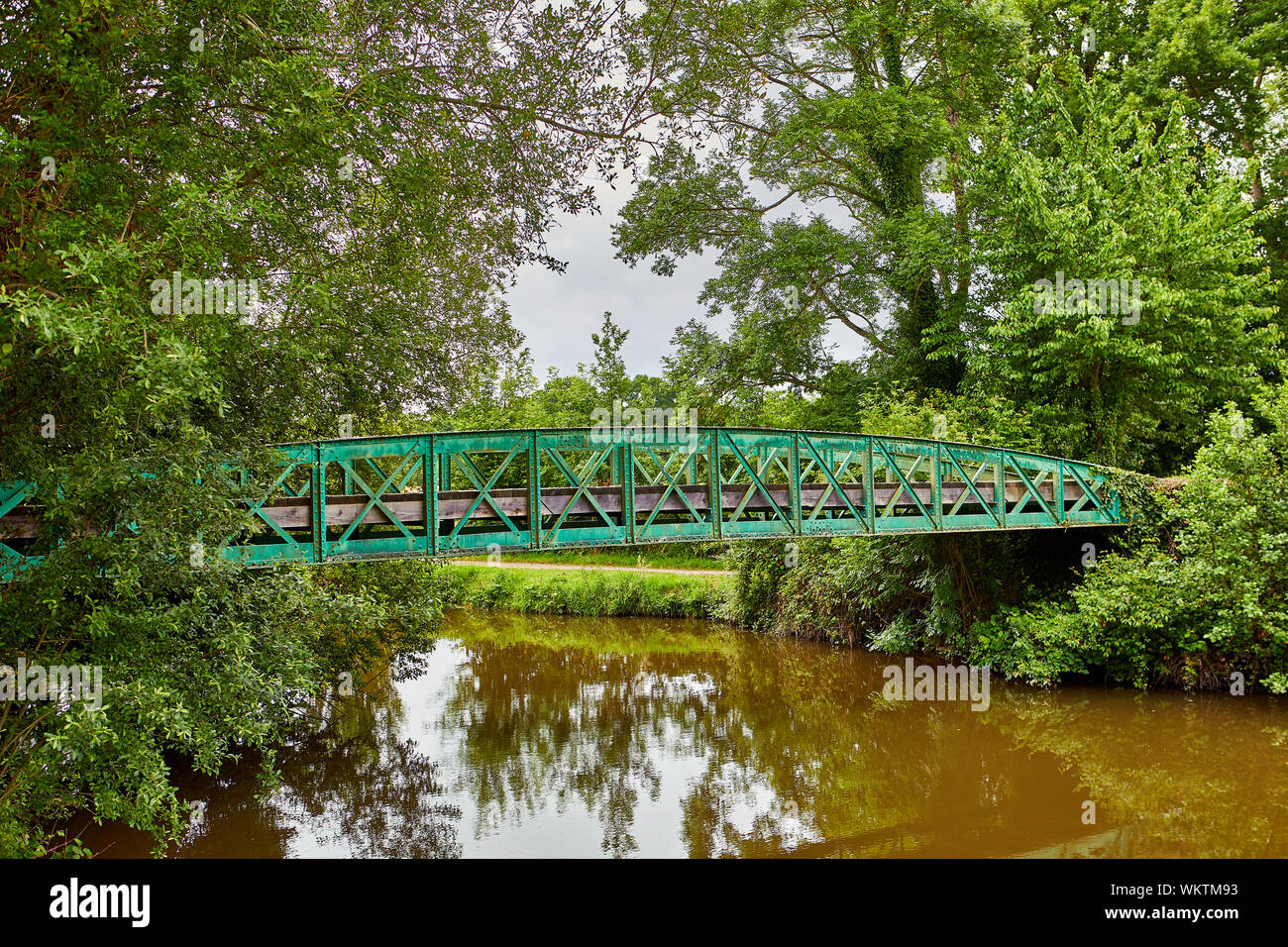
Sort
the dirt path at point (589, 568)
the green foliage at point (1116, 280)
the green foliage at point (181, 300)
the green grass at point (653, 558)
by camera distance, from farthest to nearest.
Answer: the green grass at point (653, 558)
the dirt path at point (589, 568)
the green foliage at point (1116, 280)
the green foliage at point (181, 300)

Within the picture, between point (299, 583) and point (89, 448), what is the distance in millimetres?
3178

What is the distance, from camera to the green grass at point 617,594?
89.2 feet

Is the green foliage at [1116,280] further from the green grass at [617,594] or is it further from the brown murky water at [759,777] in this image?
the green grass at [617,594]

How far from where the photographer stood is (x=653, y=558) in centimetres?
3550

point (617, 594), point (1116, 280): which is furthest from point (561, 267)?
point (617, 594)

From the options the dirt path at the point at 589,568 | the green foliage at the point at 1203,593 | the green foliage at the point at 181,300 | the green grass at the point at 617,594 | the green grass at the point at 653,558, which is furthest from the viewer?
the green grass at the point at 653,558

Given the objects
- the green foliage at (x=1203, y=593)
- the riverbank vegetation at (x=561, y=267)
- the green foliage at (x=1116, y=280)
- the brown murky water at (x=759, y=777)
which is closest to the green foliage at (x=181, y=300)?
the riverbank vegetation at (x=561, y=267)

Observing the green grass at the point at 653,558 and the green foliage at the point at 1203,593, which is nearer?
the green foliage at the point at 1203,593

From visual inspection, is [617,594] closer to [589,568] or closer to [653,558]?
[589,568]

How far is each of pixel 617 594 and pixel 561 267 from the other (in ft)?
56.0

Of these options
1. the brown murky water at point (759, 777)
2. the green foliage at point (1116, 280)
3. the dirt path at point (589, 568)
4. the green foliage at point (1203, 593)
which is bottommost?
the brown murky water at point (759, 777)

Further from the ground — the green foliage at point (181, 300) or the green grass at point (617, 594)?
the green foliage at point (181, 300)

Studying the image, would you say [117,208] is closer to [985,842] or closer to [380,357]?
[380,357]

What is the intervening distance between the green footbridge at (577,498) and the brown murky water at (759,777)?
3.51 metres
